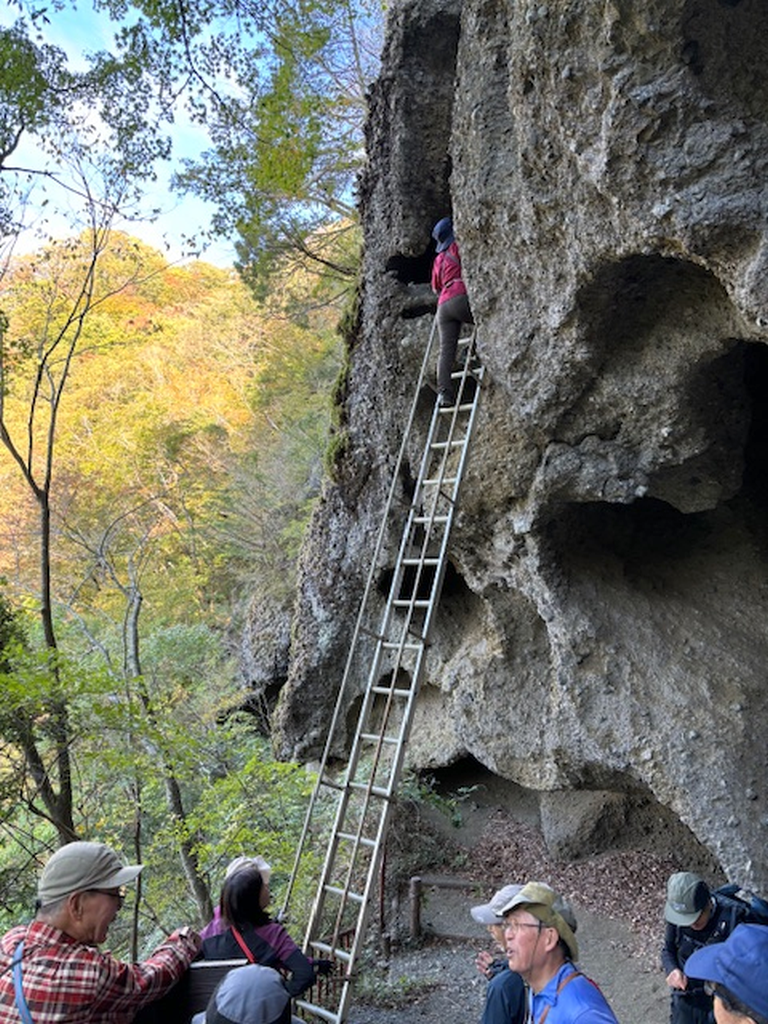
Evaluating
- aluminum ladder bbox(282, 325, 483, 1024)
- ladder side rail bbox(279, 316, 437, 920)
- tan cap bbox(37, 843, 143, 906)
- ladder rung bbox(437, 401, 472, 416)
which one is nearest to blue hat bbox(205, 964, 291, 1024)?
tan cap bbox(37, 843, 143, 906)

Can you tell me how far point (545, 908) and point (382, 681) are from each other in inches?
322

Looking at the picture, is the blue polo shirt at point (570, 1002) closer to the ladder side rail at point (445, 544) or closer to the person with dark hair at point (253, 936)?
the person with dark hair at point (253, 936)

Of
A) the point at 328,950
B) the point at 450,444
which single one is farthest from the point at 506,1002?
the point at 450,444

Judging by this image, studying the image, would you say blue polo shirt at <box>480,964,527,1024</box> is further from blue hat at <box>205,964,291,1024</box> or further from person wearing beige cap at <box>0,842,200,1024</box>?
person wearing beige cap at <box>0,842,200,1024</box>

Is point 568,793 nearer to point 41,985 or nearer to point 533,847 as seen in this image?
point 533,847

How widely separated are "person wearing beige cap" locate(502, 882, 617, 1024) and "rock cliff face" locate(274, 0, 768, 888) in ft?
10.9

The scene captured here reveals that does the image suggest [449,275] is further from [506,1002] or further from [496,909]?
[506,1002]

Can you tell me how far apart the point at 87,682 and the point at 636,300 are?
6.16 m

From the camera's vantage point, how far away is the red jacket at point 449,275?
6.75 meters

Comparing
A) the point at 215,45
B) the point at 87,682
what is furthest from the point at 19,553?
the point at 215,45

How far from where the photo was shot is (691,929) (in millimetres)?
3822

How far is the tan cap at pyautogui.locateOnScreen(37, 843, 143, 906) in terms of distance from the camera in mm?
2441

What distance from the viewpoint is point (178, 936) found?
2812 mm

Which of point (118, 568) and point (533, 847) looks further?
point (118, 568)
